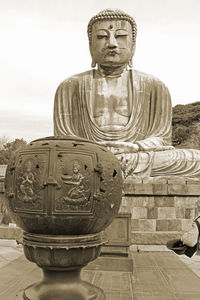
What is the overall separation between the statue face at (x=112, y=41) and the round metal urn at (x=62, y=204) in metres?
5.64

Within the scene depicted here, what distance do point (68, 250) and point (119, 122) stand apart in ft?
18.3

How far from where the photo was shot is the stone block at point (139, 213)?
18.7 feet

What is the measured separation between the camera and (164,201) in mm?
5742

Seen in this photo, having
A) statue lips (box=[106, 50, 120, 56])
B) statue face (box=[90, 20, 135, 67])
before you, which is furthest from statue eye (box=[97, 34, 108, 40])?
statue lips (box=[106, 50, 120, 56])

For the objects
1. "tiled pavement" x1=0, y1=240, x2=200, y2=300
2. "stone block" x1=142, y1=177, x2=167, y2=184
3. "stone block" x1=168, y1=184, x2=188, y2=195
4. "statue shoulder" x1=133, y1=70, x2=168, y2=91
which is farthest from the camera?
"statue shoulder" x1=133, y1=70, x2=168, y2=91

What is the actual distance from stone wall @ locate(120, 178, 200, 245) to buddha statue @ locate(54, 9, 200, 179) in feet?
5.12

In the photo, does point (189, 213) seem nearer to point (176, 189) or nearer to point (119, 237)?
point (176, 189)

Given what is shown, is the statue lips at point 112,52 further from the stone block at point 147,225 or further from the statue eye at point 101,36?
the stone block at point 147,225

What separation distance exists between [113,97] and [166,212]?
11.2 feet

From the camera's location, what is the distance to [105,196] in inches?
97.0

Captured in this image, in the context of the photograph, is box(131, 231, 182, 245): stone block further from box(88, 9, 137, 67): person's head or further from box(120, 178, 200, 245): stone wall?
box(88, 9, 137, 67): person's head

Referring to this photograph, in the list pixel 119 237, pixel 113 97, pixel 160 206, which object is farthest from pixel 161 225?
pixel 113 97

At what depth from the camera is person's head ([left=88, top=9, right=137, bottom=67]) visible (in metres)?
Result: 7.63

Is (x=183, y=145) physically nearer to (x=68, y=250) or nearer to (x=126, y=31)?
(x=126, y=31)
